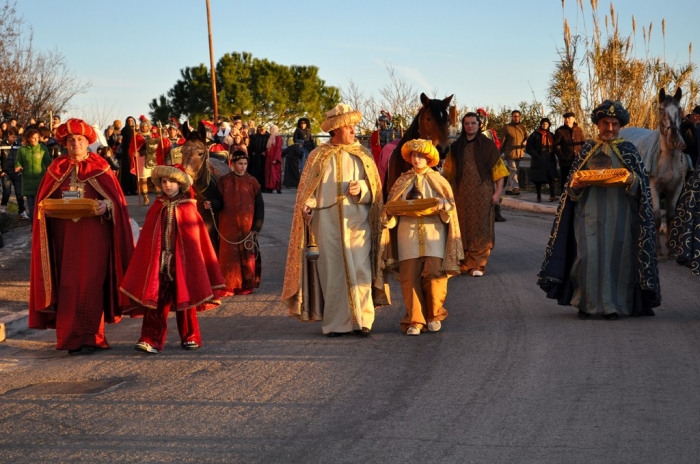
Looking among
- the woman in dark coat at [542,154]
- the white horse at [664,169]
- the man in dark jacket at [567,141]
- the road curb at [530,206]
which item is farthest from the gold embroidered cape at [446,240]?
the woman in dark coat at [542,154]

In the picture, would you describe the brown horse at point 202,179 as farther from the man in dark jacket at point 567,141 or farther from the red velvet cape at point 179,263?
the man in dark jacket at point 567,141

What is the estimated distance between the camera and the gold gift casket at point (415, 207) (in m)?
10.1

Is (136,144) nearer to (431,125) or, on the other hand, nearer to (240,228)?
(240,228)

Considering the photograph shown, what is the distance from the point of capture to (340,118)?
33.8 ft

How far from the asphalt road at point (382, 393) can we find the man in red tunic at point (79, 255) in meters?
0.31

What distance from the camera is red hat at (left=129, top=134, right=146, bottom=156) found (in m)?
27.6

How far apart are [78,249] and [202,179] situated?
11.8 ft

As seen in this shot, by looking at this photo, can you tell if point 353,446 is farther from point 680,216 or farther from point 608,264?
point 680,216

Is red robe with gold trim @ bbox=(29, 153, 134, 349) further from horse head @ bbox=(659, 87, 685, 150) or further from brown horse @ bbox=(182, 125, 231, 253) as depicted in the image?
horse head @ bbox=(659, 87, 685, 150)

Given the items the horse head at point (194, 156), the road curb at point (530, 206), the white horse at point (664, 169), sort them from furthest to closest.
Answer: the road curb at point (530, 206) < the white horse at point (664, 169) < the horse head at point (194, 156)

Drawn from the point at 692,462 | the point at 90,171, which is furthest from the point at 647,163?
the point at 692,462

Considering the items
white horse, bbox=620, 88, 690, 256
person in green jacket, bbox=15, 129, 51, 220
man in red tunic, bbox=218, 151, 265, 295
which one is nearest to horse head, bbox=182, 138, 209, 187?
man in red tunic, bbox=218, 151, 265, 295

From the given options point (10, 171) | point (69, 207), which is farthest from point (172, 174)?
point (10, 171)

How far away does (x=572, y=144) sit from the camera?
23.0 meters
